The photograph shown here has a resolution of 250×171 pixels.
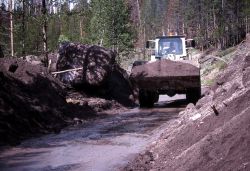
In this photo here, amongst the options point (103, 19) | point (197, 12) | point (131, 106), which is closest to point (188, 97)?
point (131, 106)

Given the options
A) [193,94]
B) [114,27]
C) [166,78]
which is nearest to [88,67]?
[166,78]

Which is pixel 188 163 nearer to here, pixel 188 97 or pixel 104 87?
pixel 188 97

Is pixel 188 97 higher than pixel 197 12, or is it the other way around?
pixel 197 12

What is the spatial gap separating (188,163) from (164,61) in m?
12.5

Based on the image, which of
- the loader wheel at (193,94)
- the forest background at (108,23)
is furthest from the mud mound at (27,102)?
the loader wheel at (193,94)

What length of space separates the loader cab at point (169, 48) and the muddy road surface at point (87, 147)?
5695 mm

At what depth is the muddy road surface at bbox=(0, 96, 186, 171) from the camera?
952 centimetres

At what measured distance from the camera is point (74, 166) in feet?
30.6

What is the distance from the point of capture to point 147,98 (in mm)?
20188

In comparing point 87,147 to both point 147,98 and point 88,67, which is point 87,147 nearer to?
point 147,98

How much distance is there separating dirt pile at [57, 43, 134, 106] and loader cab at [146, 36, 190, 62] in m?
2.08

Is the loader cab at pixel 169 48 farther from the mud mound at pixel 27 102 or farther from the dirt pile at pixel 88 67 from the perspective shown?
the mud mound at pixel 27 102

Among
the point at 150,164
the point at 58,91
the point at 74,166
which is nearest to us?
the point at 150,164

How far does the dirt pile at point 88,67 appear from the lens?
21.0 metres
